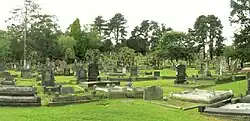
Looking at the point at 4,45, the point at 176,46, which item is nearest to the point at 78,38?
the point at 176,46

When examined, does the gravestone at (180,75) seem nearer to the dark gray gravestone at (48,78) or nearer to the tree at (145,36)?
the dark gray gravestone at (48,78)

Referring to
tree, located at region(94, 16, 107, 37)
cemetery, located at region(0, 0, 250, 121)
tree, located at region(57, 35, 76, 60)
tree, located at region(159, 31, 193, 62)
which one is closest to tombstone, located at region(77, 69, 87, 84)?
cemetery, located at region(0, 0, 250, 121)

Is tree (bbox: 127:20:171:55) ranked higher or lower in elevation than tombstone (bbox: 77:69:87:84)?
higher

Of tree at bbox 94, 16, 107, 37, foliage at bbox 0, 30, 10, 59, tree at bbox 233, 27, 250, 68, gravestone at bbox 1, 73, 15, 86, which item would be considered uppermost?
tree at bbox 94, 16, 107, 37

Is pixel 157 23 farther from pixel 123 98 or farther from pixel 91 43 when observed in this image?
pixel 123 98

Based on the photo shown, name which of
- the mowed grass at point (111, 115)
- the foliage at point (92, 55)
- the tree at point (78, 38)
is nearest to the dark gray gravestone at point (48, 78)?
the mowed grass at point (111, 115)

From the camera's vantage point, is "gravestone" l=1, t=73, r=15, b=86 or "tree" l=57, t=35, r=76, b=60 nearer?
"gravestone" l=1, t=73, r=15, b=86

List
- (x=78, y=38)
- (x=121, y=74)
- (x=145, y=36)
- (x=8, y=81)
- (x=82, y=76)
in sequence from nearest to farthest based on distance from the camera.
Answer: (x=8, y=81)
(x=82, y=76)
(x=121, y=74)
(x=78, y=38)
(x=145, y=36)

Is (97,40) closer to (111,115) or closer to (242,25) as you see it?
(242,25)

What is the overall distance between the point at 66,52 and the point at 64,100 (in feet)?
188

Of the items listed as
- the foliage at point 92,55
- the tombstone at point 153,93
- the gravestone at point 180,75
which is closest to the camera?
the tombstone at point 153,93

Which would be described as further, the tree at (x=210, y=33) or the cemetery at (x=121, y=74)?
the tree at (x=210, y=33)

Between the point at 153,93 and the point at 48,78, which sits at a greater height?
the point at 48,78

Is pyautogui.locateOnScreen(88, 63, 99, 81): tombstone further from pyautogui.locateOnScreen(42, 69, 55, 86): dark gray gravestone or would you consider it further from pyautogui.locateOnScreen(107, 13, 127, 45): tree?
pyautogui.locateOnScreen(107, 13, 127, 45): tree
